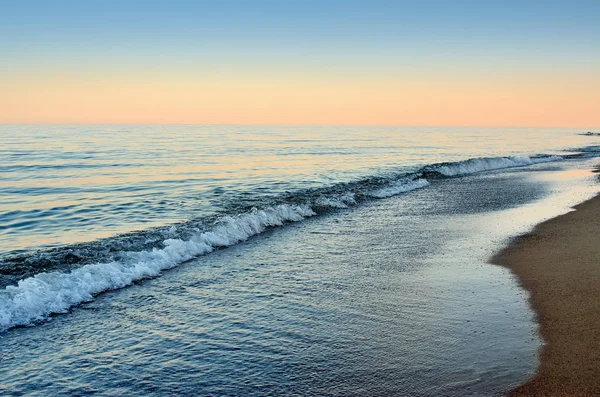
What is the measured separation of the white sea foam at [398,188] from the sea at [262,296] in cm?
324

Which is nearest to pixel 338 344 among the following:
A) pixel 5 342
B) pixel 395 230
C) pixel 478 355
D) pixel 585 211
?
pixel 478 355

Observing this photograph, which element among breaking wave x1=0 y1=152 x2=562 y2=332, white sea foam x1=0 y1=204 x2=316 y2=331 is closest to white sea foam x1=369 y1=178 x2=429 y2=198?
breaking wave x1=0 y1=152 x2=562 y2=332

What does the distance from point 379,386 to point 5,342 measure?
221 inches

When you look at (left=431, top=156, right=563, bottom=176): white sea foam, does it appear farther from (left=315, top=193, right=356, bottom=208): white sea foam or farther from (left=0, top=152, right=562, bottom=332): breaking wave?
(left=0, top=152, right=562, bottom=332): breaking wave

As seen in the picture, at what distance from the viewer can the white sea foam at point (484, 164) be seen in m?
39.2

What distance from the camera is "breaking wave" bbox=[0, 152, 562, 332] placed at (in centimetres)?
896

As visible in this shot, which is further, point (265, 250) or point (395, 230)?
point (395, 230)

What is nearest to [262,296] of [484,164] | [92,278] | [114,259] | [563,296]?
[92,278]

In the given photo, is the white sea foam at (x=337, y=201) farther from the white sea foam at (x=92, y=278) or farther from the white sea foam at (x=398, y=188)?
the white sea foam at (x=92, y=278)

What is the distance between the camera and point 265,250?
13.8 m

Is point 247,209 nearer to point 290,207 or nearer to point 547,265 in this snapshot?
point 290,207

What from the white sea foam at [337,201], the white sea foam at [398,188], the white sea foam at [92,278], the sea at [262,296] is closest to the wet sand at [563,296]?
the sea at [262,296]

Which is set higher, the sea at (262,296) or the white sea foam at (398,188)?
the white sea foam at (398,188)

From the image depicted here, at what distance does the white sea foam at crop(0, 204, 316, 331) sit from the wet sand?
7615 mm
